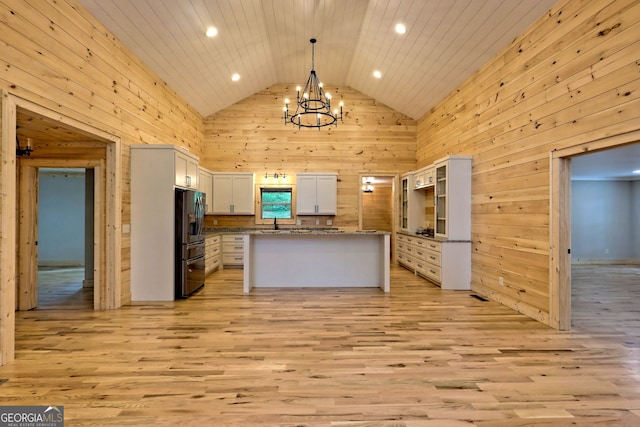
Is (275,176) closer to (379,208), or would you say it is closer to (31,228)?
(379,208)

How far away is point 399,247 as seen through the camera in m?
8.07

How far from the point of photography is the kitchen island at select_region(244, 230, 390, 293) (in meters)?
5.59

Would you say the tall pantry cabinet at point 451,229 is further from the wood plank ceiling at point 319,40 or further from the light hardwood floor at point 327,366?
the wood plank ceiling at point 319,40

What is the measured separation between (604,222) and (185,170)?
416 inches

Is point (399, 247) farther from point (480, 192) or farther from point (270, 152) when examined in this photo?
point (270, 152)

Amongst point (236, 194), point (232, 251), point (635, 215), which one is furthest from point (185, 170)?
point (635, 215)

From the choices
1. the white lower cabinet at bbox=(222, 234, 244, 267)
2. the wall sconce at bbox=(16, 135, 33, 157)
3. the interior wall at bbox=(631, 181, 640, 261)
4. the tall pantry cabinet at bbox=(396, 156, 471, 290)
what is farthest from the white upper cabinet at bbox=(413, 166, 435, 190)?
the interior wall at bbox=(631, 181, 640, 261)

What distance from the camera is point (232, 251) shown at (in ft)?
24.9

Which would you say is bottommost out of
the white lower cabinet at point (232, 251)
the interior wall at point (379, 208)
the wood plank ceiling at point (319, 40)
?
the white lower cabinet at point (232, 251)

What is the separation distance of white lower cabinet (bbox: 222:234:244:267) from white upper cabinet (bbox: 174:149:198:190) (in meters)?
2.19

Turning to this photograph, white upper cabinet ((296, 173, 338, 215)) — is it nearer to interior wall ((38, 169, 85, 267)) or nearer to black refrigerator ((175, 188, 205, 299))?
black refrigerator ((175, 188, 205, 299))

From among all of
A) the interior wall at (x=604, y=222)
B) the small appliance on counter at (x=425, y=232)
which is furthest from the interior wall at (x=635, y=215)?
the small appliance on counter at (x=425, y=232)

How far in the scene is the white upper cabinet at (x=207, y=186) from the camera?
7.15 m

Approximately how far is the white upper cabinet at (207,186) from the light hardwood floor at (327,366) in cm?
329
